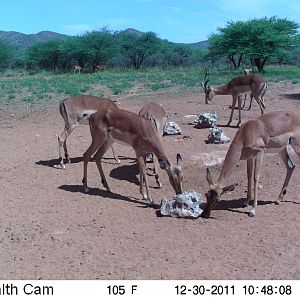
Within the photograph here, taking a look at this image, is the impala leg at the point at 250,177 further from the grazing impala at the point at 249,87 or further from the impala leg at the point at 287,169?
the grazing impala at the point at 249,87

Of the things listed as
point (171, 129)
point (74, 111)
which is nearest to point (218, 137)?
point (171, 129)

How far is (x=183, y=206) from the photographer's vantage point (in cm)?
713

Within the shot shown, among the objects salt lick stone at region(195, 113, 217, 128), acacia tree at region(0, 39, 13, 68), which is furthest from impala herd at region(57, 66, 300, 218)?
acacia tree at region(0, 39, 13, 68)

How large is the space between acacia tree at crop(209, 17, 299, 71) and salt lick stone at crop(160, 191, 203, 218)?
38.1 m

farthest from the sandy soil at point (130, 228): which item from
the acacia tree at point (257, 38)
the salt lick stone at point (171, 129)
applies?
the acacia tree at point (257, 38)

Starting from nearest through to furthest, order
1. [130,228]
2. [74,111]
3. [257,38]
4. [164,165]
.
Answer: [130,228], [164,165], [74,111], [257,38]

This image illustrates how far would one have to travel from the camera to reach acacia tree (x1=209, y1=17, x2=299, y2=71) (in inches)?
1725

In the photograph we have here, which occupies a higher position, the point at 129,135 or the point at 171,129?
the point at 129,135

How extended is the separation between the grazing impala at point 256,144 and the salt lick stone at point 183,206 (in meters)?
0.16

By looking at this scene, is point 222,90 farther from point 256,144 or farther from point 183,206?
point 183,206

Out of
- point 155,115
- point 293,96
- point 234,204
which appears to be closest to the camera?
point 234,204

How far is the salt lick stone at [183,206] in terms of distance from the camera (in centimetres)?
710

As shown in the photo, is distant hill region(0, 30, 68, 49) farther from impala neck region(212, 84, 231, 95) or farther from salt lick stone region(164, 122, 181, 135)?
salt lick stone region(164, 122, 181, 135)

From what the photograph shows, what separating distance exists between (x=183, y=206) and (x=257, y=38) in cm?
3992
